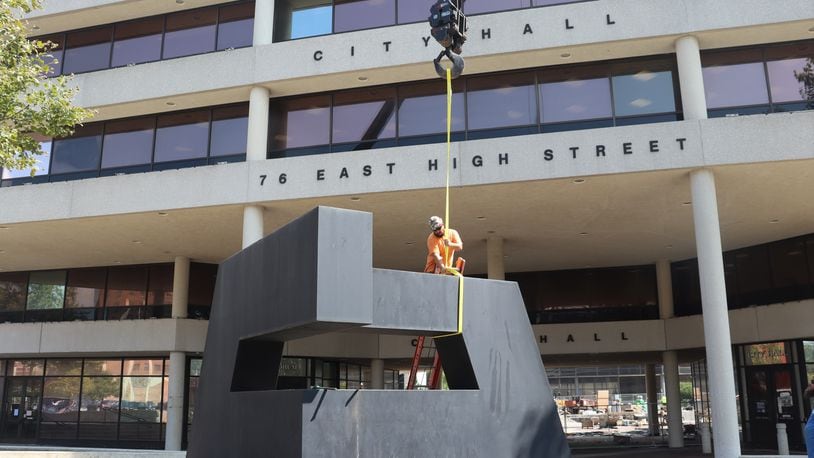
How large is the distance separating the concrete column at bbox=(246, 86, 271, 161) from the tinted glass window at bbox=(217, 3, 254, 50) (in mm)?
2207

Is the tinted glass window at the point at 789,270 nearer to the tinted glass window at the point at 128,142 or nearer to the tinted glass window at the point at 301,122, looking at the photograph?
the tinted glass window at the point at 301,122

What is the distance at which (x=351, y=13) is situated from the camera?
2084cm

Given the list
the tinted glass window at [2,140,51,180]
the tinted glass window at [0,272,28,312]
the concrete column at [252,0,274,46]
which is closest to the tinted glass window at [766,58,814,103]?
the concrete column at [252,0,274,46]

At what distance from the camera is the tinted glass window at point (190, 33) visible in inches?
883

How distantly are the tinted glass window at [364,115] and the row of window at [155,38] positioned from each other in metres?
3.77

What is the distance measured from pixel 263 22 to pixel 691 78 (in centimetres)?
1159

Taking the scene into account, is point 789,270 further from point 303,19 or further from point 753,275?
point 303,19

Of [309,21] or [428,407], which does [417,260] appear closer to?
[309,21]

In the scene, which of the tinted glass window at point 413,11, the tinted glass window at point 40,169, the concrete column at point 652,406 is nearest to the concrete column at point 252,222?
the tinted glass window at point 413,11

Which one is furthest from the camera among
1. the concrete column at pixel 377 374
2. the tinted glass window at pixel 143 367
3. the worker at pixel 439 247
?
the concrete column at pixel 377 374

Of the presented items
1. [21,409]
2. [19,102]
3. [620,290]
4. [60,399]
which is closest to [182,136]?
[19,102]

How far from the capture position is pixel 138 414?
27656mm

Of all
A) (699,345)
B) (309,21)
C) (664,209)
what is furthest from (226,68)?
(699,345)

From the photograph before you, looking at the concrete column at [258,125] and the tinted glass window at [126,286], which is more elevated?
the concrete column at [258,125]
